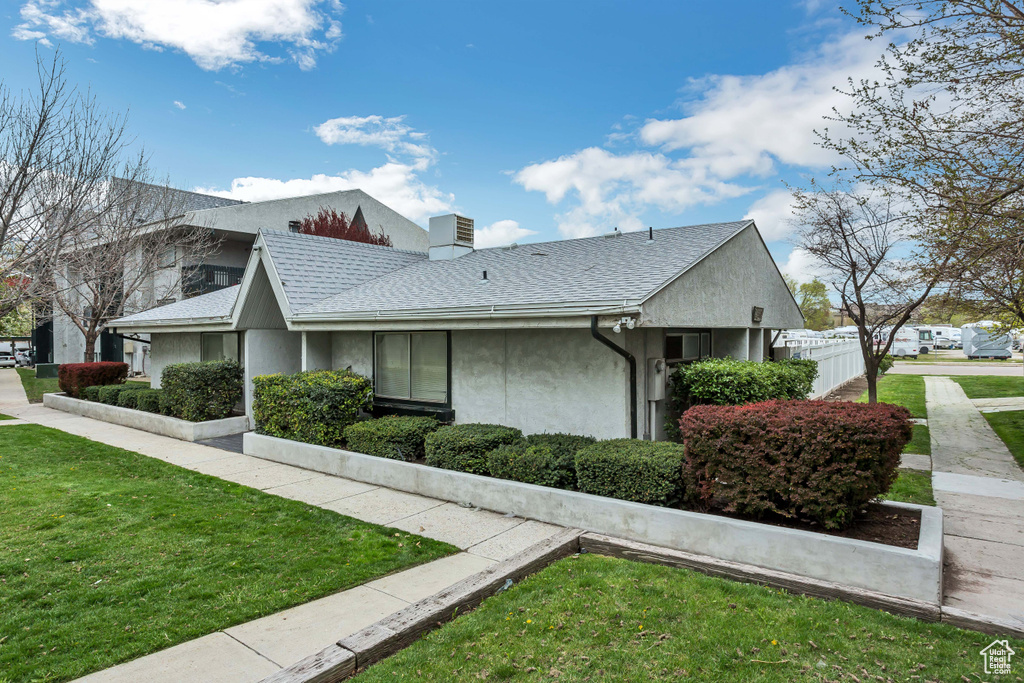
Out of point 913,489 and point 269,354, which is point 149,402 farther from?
point 913,489

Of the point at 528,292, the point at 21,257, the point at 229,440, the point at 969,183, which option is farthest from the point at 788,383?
the point at 21,257

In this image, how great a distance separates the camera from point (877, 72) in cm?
895

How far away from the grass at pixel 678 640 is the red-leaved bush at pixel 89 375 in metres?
18.1

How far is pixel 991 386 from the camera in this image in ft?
70.0

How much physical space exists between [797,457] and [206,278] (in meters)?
28.3

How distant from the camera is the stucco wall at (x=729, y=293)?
7.98 meters

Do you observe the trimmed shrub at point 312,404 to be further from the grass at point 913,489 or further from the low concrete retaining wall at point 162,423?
the grass at point 913,489

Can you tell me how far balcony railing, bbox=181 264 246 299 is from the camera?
25.4 metres

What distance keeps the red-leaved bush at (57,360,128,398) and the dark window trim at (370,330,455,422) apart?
38.4 feet

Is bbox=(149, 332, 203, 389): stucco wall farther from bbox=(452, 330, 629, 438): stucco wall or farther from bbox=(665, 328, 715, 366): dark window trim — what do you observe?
bbox=(665, 328, 715, 366): dark window trim

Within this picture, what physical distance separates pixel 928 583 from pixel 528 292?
5891 millimetres

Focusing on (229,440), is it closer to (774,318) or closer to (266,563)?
(266,563)

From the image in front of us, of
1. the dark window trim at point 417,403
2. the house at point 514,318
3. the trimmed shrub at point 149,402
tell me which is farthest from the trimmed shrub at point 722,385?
the trimmed shrub at point 149,402

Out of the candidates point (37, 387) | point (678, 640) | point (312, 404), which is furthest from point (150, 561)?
point (37, 387)
